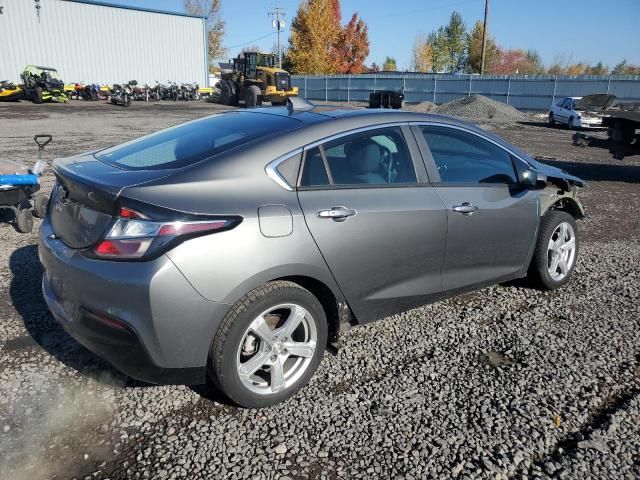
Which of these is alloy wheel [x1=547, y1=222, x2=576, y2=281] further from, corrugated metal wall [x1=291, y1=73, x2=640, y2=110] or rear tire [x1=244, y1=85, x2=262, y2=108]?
rear tire [x1=244, y1=85, x2=262, y2=108]

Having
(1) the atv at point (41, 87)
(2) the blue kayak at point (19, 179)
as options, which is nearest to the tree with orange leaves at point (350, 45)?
(1) the atv at point (41, 87)

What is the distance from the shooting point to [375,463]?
2447 mm

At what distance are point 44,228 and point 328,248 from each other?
1.71 meters

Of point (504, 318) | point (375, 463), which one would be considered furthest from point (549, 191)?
point (375, 463)

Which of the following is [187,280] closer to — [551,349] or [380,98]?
[551,349]

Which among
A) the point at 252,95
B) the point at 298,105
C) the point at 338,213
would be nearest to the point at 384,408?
the point at 338,213

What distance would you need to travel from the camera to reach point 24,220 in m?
5.62

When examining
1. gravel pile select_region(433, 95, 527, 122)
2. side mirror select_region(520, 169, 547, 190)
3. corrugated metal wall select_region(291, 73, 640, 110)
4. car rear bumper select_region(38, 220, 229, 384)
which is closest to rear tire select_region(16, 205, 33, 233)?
Answer: car rear bumper select_region(38, 220, 229, 384)

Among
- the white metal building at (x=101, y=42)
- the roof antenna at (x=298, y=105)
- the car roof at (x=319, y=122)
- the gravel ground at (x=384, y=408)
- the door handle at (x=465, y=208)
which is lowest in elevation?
the gravel ground at (x=384, y=408)

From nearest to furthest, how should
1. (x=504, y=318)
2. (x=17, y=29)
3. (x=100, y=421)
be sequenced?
(x=100, y=421) → (x=504, y=318) → (x=17, y=29)

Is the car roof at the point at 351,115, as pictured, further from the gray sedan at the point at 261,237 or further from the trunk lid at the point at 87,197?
the trunk lid at the point at 87,197

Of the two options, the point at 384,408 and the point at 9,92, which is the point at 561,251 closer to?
the point at 384,408

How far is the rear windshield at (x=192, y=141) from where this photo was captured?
2.87 metres

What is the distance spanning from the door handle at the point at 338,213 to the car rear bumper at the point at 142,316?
745 mm
